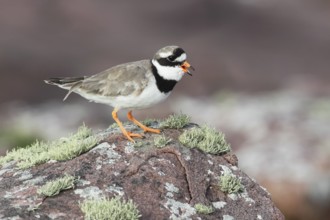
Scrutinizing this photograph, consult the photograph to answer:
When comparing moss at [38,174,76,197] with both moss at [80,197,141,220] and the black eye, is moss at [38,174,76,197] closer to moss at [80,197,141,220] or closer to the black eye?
moss at [80,197,141,220]

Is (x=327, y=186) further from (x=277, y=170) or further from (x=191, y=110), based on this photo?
(x=191, y=110)

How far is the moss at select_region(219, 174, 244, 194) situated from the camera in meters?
12.6

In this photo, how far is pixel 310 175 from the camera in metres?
26.1

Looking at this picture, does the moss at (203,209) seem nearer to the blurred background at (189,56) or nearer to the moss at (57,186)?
the moss at (57,186)

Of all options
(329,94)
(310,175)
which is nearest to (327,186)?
(310,175)

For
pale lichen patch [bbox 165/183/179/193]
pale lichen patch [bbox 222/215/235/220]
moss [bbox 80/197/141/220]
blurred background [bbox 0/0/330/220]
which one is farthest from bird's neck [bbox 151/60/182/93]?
blurred background [bbox 0/0/330/220]

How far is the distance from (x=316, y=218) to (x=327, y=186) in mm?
1593

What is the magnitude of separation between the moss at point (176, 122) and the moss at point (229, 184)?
1710 mm

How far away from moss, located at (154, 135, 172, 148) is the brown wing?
3.60 feet

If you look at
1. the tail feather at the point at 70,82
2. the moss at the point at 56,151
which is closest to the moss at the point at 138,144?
the moss at the point at 56,151

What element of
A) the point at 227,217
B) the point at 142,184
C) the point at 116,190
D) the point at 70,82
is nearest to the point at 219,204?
the point at 227,217

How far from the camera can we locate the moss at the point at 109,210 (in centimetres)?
1072

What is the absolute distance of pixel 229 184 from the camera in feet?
41.5

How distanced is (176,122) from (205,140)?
861 millimetres
